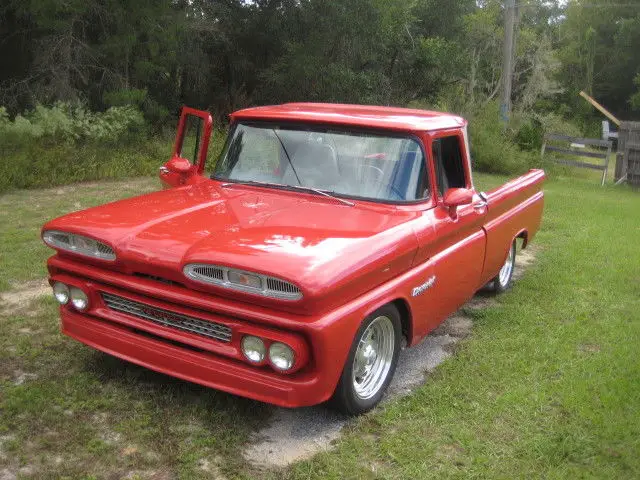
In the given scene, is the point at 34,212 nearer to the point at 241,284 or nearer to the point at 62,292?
the point at 62,292

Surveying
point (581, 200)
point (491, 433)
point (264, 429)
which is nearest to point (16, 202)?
point (264, 429)

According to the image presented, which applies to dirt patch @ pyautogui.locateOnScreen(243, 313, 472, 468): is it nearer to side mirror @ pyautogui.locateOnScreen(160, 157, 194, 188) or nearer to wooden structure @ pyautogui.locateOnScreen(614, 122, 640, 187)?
side mirror @ pyautogui.locateOnScreen(160, 157, 194, 188)

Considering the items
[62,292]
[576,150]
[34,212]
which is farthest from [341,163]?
[576,150]

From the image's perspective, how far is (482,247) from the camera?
5230 millimetres

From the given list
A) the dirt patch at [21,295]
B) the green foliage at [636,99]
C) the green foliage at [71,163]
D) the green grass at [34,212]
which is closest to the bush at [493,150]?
the green foliage at [71,163]

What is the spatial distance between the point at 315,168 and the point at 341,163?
0.59 feet

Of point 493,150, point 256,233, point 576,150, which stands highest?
point 256,233

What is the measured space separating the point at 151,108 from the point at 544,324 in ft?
44.7

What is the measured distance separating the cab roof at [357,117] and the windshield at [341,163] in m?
0.07

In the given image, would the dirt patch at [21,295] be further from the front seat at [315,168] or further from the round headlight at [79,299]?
the front seat at [315,168]

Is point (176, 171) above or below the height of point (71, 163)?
above

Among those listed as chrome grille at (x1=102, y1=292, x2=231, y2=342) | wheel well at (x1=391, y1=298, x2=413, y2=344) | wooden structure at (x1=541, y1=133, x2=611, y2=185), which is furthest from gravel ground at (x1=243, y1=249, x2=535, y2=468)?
wooden structure at (x1=541, y1=133, x2=611, y2=185)

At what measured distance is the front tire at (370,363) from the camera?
3.63 metres

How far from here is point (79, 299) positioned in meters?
3.94
